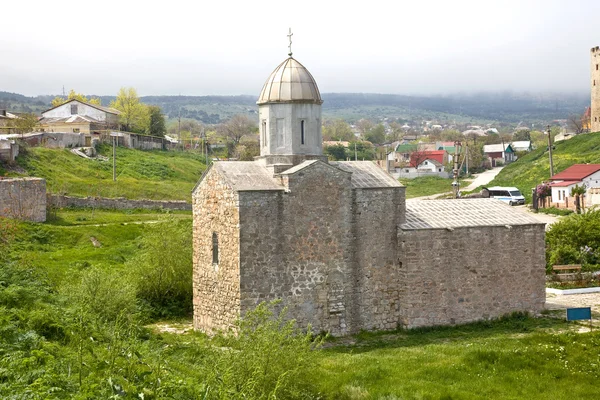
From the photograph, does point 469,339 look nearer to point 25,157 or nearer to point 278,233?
point 278,233

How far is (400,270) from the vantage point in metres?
20.4

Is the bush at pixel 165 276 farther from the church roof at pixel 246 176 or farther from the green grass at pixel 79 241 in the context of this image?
the church roof at pixel 246 176

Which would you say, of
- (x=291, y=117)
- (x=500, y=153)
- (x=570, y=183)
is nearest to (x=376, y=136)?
(x=500, y=153)

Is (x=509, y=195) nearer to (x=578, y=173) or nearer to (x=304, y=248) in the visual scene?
(x=578, y=173)

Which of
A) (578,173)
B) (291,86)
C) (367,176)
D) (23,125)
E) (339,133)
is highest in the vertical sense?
(291,86)

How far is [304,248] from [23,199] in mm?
19406

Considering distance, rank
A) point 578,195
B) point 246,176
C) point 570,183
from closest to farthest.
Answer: point 246,176
point 578,195
point 570,183

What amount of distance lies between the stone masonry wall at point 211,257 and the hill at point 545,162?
35318mm

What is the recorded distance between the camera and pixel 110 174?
4972 cm

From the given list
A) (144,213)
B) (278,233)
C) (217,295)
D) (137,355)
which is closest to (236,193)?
(278,233)

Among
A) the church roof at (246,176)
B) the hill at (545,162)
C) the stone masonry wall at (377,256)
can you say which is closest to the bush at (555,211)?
the hill at (545,162)

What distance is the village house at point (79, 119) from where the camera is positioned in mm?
61781

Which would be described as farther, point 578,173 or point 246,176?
point 578,173

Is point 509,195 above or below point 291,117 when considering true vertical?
below
